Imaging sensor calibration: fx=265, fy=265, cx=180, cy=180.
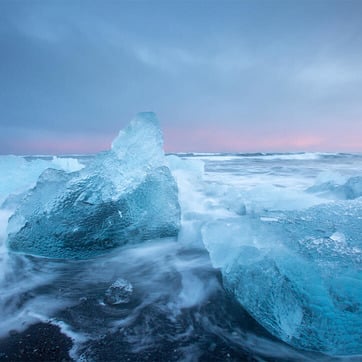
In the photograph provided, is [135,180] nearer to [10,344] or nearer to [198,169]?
[10,344]

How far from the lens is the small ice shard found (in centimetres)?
195

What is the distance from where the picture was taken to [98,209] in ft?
9.69

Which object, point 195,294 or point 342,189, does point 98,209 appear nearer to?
point 195,294

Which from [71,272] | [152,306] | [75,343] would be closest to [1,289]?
[71,272]

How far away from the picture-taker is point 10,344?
59.4 inches

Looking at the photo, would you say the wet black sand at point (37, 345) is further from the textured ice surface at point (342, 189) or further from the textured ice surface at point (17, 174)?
the textured ice surface at point (342, 189)

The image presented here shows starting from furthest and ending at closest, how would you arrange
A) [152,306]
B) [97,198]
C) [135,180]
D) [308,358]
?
[135,180], [97,198], [152,306], [308,358]

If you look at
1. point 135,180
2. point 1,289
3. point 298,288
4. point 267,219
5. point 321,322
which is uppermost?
point 135,180

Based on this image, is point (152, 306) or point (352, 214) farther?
point (352, 214)

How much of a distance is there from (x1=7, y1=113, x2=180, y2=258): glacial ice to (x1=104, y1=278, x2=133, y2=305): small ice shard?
2.40ft

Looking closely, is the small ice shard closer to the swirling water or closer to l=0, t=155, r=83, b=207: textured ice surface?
the swirling water

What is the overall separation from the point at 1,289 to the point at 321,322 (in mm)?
2388

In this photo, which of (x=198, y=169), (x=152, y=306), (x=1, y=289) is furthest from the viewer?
(x=198, y=169)

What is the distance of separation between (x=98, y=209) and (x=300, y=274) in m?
2.12
